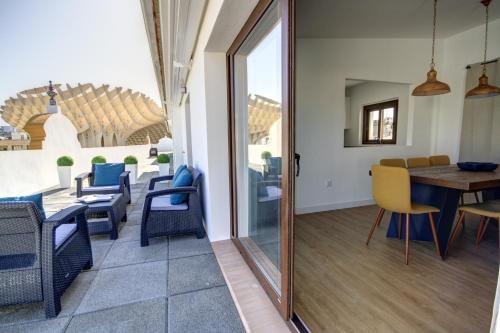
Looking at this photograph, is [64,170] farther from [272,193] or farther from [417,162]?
[417,162]

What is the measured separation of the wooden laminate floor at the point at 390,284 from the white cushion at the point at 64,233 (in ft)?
5.80

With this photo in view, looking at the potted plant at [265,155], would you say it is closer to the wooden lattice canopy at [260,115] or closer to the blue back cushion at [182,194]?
the wooden lattice canopy at [260,115]

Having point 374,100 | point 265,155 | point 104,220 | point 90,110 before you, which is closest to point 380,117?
point 374,100

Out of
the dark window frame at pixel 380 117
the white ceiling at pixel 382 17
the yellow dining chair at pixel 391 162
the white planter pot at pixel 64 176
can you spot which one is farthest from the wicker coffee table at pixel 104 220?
the dark window frame at pixel 380 117

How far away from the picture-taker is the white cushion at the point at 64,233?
1.80 metres

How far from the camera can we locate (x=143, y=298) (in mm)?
1833

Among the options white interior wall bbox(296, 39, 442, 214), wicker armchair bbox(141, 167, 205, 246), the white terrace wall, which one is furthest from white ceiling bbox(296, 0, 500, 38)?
the white terrace wall

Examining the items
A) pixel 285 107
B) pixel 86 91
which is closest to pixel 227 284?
pixel 285 107

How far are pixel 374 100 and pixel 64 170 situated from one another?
7768 millimetres

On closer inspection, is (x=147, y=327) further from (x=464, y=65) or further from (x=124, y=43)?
(x=124, y=43)

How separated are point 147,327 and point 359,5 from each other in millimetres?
3770

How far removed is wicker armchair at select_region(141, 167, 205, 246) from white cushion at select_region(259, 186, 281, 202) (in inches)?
40.9

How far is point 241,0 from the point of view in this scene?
5.22 feet

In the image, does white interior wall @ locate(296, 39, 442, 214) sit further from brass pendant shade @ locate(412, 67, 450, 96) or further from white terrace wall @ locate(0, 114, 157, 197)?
white terrace wall @ locate(0, 114, 157, 197)
